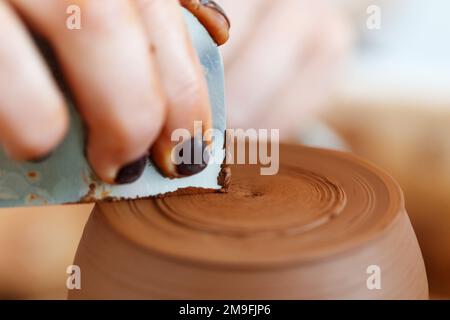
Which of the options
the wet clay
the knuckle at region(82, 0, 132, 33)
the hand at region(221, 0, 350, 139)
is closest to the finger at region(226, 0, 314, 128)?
the hand at region(221, 0, 350, 139)

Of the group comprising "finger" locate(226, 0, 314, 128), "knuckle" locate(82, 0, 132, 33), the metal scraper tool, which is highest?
"finger" locate(226, 0, 314, 128)

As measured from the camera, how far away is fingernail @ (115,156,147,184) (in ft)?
2.51

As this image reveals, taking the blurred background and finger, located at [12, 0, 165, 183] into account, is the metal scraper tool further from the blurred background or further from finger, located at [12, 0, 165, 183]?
the blurred background

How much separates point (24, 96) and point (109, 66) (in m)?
0.11

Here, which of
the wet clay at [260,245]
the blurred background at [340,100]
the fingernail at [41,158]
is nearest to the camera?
the wet clay at [260,245]

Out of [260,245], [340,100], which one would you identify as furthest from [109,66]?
[340,100]

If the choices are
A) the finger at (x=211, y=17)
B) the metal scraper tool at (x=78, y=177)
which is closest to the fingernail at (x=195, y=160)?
the metal scraper tool at (x=78, y=177)

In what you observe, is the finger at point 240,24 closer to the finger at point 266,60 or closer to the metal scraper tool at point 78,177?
the finger at point 266,60

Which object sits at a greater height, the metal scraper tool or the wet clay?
the metal scraper tool

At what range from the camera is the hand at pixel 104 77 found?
27.4 inches

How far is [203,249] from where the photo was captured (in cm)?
65

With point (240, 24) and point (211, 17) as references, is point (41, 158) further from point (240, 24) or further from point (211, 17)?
point (240, 24)
